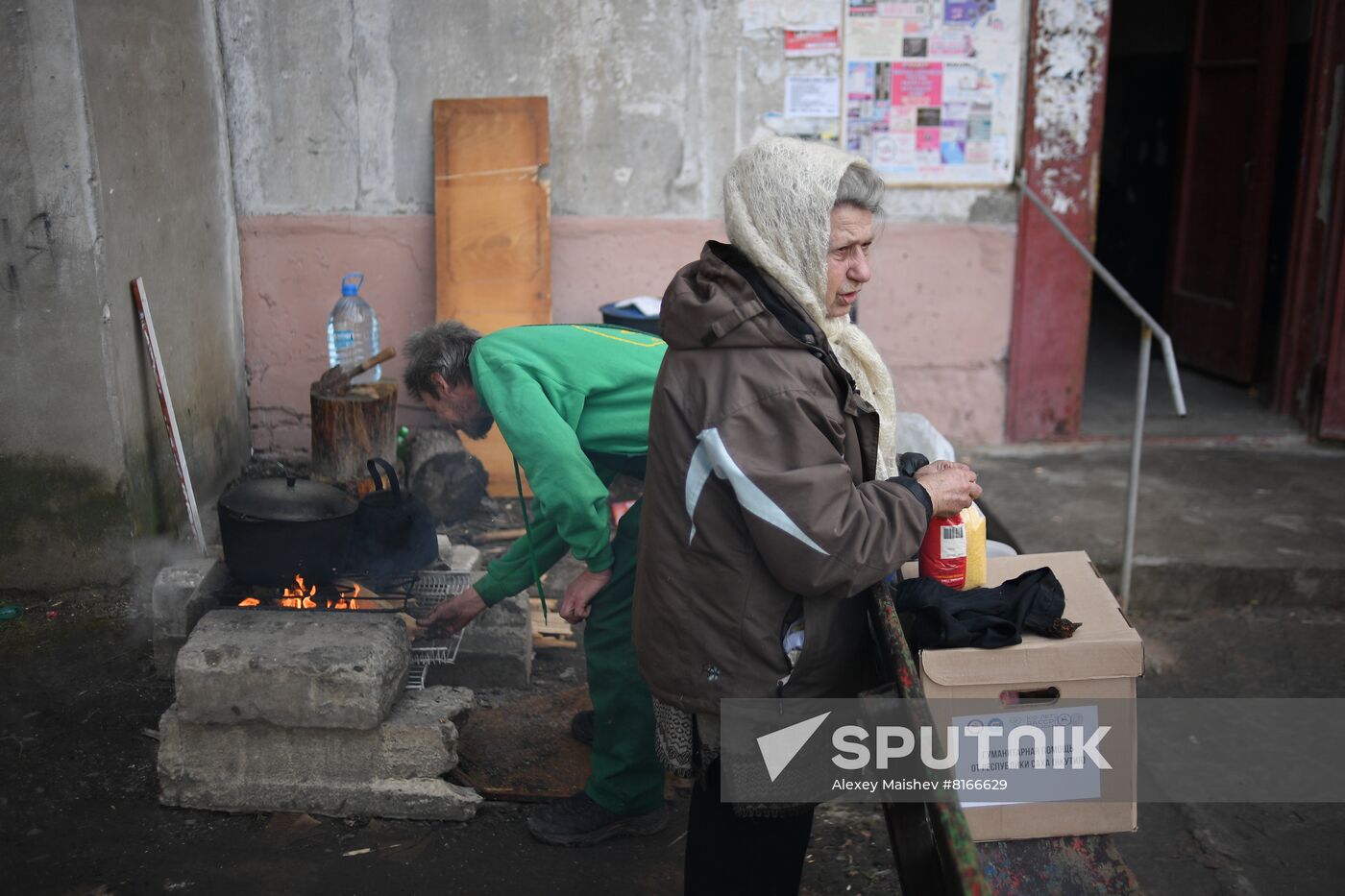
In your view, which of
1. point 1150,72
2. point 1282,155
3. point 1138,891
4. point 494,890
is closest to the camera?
point 1138,891

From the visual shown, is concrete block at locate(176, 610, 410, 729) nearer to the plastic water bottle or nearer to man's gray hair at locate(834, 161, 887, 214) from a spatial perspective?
man's gray hair at locate(834, 161, 887, 214)

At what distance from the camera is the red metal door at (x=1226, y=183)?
7.55m

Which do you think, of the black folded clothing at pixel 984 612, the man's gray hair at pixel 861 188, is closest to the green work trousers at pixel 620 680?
the black folded clothing at pixel 984 612

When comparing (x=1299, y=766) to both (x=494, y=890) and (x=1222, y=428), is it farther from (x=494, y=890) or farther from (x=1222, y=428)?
(x=1222, y=428)

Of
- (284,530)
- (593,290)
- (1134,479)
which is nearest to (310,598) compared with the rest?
(284,530)

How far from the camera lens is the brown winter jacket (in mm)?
2201

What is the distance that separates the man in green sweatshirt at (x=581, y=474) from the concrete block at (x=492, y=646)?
57 centimetres

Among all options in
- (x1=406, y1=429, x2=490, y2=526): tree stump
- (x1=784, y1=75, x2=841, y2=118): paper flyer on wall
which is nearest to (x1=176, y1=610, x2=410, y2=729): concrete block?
(x1=406, y1=429, x2=490, y2=526): tree stump

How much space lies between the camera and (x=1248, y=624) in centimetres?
509

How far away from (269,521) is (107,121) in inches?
89.3

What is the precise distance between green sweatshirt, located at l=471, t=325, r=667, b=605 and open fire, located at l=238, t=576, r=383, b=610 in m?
0.74

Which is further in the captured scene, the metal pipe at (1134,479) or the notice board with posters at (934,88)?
the notice board with posters at (934,88)

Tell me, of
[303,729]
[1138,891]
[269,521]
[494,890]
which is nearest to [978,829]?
[1138,891]

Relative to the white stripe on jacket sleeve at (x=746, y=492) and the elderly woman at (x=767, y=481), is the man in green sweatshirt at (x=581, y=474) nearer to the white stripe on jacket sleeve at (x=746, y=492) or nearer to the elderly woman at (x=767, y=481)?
the elderly woman at (x=767, y=481)
